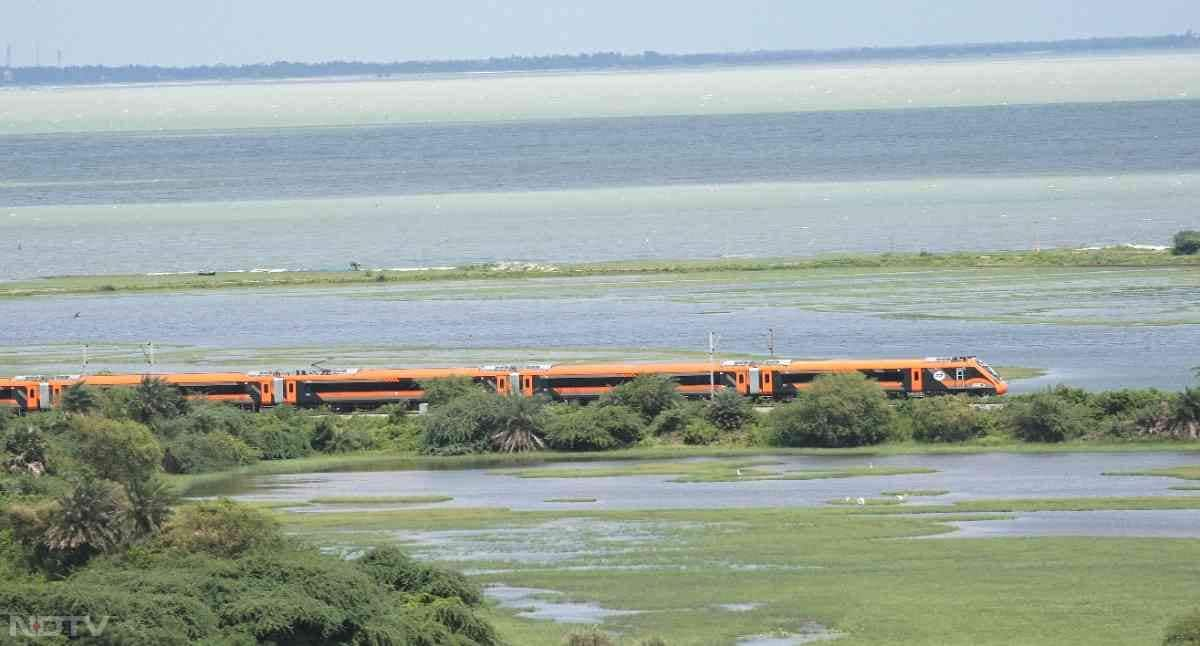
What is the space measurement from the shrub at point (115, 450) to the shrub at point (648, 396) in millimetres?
16216

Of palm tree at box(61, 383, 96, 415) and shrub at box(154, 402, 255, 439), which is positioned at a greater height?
palm tree at box(61, 383, 96, 415)

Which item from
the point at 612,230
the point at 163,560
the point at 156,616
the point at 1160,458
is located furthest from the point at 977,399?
the point at 612,230

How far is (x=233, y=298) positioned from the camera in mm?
107438

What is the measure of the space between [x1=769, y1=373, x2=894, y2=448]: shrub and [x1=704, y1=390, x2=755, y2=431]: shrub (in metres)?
1.54

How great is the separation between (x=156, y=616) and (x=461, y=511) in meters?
20.3

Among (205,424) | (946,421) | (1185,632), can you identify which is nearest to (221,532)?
(1185,632)

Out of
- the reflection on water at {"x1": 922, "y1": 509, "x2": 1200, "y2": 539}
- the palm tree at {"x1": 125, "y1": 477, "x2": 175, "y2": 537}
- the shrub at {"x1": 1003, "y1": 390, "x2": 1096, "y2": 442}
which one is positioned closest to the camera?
the palm tree at {"x1": 125, "y1": 477, "x2": 175, "y2": 537}

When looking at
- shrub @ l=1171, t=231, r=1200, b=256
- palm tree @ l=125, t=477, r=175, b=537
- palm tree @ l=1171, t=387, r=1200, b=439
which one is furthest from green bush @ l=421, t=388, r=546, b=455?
shrub @ l=1171, t=231, r=1200, b=256

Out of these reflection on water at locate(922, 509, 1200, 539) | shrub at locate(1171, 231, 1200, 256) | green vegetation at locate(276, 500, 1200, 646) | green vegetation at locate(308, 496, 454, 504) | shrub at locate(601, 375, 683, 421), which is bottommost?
green vegetation at locate(276, 500, 1200, 646)

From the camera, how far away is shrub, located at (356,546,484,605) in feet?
134

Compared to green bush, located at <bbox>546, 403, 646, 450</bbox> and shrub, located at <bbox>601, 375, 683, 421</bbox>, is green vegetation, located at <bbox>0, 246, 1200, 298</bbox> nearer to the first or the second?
shrub, located at <bbox>601, 375, 683, 421</bbox>

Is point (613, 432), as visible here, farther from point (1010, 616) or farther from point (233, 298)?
point (233, 298)

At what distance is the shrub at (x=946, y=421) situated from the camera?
205ft

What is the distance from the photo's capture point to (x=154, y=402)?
6669 centimetres
